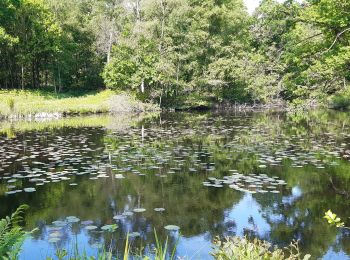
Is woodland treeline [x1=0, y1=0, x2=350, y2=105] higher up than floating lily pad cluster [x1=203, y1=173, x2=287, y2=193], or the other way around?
woodland treeline [x1=0, y1=0, x2=350, y2=105]

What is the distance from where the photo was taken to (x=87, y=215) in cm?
701

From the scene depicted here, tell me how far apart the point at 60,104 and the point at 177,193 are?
2463cm

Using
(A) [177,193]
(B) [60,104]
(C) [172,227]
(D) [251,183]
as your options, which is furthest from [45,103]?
(C) [172,227]

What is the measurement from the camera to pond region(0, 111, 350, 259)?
19.7 feet

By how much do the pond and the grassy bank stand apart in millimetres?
12675

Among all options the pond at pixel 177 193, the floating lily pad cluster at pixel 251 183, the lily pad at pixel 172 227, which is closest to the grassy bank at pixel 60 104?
the pond at pixel 177 193

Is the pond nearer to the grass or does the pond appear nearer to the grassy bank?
the grass

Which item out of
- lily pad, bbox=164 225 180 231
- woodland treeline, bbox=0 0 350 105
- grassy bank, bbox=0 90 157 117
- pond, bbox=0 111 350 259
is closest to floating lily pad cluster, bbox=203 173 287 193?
pond, bbox=0 111 350 259

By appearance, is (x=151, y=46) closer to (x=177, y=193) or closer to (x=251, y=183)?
(x=251, y=183)

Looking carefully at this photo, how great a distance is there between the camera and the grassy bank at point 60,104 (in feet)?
89.1

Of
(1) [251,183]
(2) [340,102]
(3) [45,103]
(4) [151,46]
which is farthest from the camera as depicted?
(2) [340,102]

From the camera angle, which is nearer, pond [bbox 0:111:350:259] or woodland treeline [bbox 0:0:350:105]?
pond [bbox 0:111:350:259]

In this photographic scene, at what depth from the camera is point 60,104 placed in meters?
30.8

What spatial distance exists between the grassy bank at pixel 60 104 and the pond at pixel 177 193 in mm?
12675
